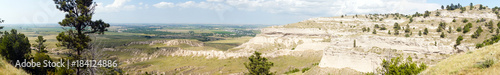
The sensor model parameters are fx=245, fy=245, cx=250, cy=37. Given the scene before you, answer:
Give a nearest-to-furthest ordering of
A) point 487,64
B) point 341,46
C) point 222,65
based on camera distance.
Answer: point 487,64, point 341,46, point 222,65

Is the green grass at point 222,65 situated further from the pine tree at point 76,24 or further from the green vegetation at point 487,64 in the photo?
the green vegetation at point 487,64

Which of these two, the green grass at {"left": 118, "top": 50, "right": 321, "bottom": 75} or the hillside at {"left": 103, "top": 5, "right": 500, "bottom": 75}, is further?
the green grass at {"left": 118, "top": 50, "right": 321, "bottom": 75}

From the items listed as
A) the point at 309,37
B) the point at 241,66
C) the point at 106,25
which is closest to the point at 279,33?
the point at 309,37

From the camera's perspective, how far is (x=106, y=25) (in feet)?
71.5

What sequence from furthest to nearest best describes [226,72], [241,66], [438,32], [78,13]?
1. [241,66]
2. [226,72]
3. [438,32]
4. [78,13]

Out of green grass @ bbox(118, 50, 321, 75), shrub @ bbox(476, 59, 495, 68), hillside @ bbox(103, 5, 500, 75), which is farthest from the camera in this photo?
green grass @ bbox(118, 50, 321, 75)

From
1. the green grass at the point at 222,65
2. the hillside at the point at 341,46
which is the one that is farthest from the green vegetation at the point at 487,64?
the green grass at the point at 222,65

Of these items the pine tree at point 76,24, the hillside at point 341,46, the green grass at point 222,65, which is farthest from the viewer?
the green grass at point 222,65

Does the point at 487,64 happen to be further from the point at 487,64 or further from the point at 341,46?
the point at 341,46

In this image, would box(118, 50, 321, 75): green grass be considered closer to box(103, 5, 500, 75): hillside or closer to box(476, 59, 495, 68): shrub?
box(103, 5, 500, 75): hillside

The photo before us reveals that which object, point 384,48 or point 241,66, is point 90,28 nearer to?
point 384,48

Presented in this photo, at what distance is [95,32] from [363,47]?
114ft

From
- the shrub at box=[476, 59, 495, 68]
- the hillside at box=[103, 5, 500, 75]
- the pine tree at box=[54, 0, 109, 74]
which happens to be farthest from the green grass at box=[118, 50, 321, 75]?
the shrub at box=[476, 59, 495, 68]

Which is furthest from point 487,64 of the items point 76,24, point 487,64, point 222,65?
point 222,65
